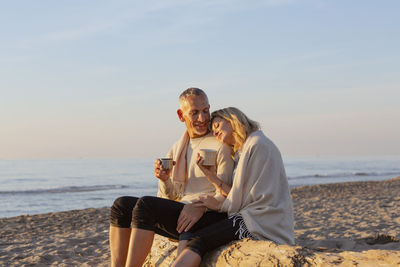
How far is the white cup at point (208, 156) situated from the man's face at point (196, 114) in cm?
53

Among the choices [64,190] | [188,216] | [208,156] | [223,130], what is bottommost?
[64,190]

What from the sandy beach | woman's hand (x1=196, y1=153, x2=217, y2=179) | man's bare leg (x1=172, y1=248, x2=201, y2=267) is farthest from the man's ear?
the sandy beach

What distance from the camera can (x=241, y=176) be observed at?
315 centimetres

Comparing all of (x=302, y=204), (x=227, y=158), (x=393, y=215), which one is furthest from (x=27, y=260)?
(x=302, y=204)

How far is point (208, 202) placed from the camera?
128 inches

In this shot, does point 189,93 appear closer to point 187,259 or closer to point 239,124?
point 239,124

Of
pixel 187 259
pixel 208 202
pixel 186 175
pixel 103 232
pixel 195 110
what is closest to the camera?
pixel 187 259

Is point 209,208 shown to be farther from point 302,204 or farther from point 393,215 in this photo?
point 302,204

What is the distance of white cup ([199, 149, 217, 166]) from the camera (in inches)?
124

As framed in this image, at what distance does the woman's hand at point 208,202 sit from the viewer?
3.24m

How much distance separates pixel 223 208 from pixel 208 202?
4.8 inches

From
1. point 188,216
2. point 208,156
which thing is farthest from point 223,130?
point 188,216

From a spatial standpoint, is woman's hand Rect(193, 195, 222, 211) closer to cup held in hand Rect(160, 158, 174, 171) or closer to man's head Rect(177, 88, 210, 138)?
cup held in hand Rect(160, 158, 174, 171)

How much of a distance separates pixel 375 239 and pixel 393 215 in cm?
301
